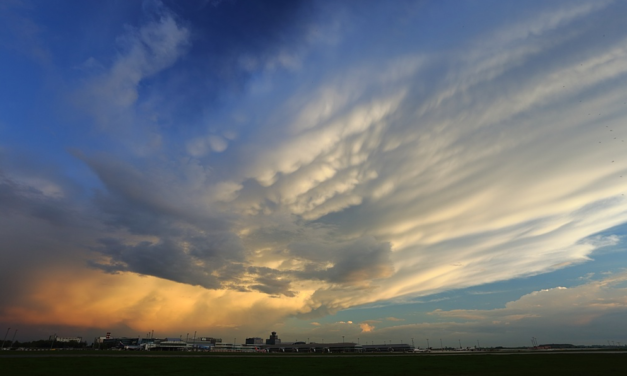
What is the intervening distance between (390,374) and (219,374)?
1329 inches

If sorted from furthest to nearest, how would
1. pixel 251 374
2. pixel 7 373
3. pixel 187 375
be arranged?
pixel 251 374 < pixel 187 375 < pixel 7 373

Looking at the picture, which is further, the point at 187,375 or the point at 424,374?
the point at 424,374

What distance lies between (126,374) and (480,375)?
64.5 meters

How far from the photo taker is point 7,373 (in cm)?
5675

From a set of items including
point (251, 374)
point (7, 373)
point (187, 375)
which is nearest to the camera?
point (7, 373)

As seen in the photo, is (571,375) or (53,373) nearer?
(53,373)

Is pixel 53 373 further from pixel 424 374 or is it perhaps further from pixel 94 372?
pixel 424 374

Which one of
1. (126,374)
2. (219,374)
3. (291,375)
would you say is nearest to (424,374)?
(291,375)

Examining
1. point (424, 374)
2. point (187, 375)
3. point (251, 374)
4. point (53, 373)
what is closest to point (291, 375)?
point (251, 374)

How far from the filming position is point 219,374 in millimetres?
63938

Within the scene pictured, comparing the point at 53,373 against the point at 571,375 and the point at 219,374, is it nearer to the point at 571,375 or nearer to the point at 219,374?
the point at 219,374

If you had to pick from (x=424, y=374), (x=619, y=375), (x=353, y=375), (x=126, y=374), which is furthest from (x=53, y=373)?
(x=619, y=375)

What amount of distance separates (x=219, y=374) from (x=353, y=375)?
2610 cm

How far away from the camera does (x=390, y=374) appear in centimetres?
6762
